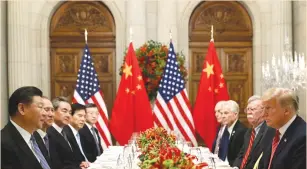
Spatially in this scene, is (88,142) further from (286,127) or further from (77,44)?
(286,127)

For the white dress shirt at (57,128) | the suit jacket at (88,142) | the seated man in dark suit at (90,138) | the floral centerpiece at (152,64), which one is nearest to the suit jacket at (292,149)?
the white dress shirt at (57,128)

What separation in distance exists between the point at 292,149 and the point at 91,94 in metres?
5.94

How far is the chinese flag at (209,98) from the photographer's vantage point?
29.3 ft

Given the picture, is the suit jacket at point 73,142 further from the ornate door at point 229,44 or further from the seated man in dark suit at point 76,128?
the ornate door at point 229,44

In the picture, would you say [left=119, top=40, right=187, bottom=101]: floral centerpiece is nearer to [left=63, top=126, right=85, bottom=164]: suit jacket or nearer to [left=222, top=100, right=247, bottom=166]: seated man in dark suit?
[left=222, top=100, right=247, bottom=166]: seated man in dark suit

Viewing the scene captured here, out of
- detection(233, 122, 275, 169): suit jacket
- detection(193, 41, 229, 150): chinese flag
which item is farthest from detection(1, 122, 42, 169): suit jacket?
detection(193, 41, 229, 150): chinese flag

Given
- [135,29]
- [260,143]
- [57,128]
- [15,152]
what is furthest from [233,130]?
[135,29]

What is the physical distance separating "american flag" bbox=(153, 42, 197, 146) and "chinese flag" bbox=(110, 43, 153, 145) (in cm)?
21

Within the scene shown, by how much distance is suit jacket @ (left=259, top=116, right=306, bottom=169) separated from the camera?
131 inches

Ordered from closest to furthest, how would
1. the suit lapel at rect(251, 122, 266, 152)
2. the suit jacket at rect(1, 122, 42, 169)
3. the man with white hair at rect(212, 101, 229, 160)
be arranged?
1. the suit jacket at rect(1, 122, 42, 169)
2. the suit lapel at rect(251, 122, 266, 152)
3. the man with white hair at rect(212, 101, 229, 160)

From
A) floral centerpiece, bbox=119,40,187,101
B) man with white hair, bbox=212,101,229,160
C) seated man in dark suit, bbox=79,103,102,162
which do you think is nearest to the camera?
man with white hair, bbox=212,101,229,160

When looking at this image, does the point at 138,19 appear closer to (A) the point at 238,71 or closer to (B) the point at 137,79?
(B) the point at 137,79

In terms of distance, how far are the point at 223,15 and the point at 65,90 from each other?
3.36 metres

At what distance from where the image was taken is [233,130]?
21.0ft
